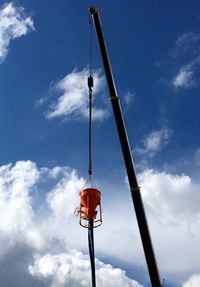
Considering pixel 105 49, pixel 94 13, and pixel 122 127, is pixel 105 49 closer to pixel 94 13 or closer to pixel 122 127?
pixel 94 13

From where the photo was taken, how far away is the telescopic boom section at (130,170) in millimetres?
19375

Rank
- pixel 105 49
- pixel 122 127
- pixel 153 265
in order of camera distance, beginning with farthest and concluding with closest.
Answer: pixel 105 49 → pixel 122 127 → pixel 153 265

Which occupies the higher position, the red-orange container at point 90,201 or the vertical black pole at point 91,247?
the red-orange container at point 90,201

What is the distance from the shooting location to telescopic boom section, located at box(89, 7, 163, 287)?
763 inches

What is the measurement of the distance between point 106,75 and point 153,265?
34.0ft

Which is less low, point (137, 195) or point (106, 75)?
point (106, 75)

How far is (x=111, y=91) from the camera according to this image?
23.6 meters

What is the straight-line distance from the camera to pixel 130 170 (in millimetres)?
21375

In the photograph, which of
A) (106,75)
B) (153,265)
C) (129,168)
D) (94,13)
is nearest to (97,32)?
(94,13)

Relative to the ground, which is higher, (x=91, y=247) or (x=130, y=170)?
(x=130, y=170)

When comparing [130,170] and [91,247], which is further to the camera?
[130,170]

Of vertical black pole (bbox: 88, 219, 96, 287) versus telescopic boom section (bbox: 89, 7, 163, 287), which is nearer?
vertical black pole (bbox: 88, 219, 96, 287)

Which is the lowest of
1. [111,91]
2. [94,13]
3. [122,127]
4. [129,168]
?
[129,168]

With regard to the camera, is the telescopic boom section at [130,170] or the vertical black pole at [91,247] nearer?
the vertical black pole at [91,247]
